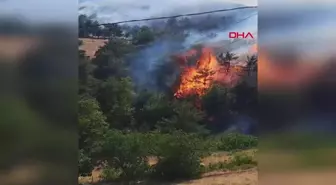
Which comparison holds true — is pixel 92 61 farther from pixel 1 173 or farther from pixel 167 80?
pixel 1 173

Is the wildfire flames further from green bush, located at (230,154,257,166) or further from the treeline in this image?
green bush, located at (230,154,257,166)

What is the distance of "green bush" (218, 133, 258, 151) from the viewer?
447cm

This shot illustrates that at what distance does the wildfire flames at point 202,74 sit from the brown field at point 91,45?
0.73 m

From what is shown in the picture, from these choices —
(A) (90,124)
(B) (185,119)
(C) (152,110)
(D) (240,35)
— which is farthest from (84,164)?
(D) (240,35)

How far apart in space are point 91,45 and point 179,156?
4.01 ft

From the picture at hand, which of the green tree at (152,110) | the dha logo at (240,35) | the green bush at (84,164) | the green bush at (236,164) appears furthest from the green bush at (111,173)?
the dha logo at (240,35)

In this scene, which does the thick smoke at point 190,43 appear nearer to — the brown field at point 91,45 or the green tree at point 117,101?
the green tree at point 117,101

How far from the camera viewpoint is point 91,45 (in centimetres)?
470

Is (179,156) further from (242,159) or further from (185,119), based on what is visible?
(242,159)

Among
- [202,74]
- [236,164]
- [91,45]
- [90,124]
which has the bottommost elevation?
[236,164]

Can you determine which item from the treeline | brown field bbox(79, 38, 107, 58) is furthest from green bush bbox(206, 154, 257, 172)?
brown field bbox(79, 38, 107, 58)

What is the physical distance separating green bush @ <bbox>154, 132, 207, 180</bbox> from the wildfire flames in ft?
1.23

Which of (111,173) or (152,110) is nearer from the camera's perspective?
(152,110)

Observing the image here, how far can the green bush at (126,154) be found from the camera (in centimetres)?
467
